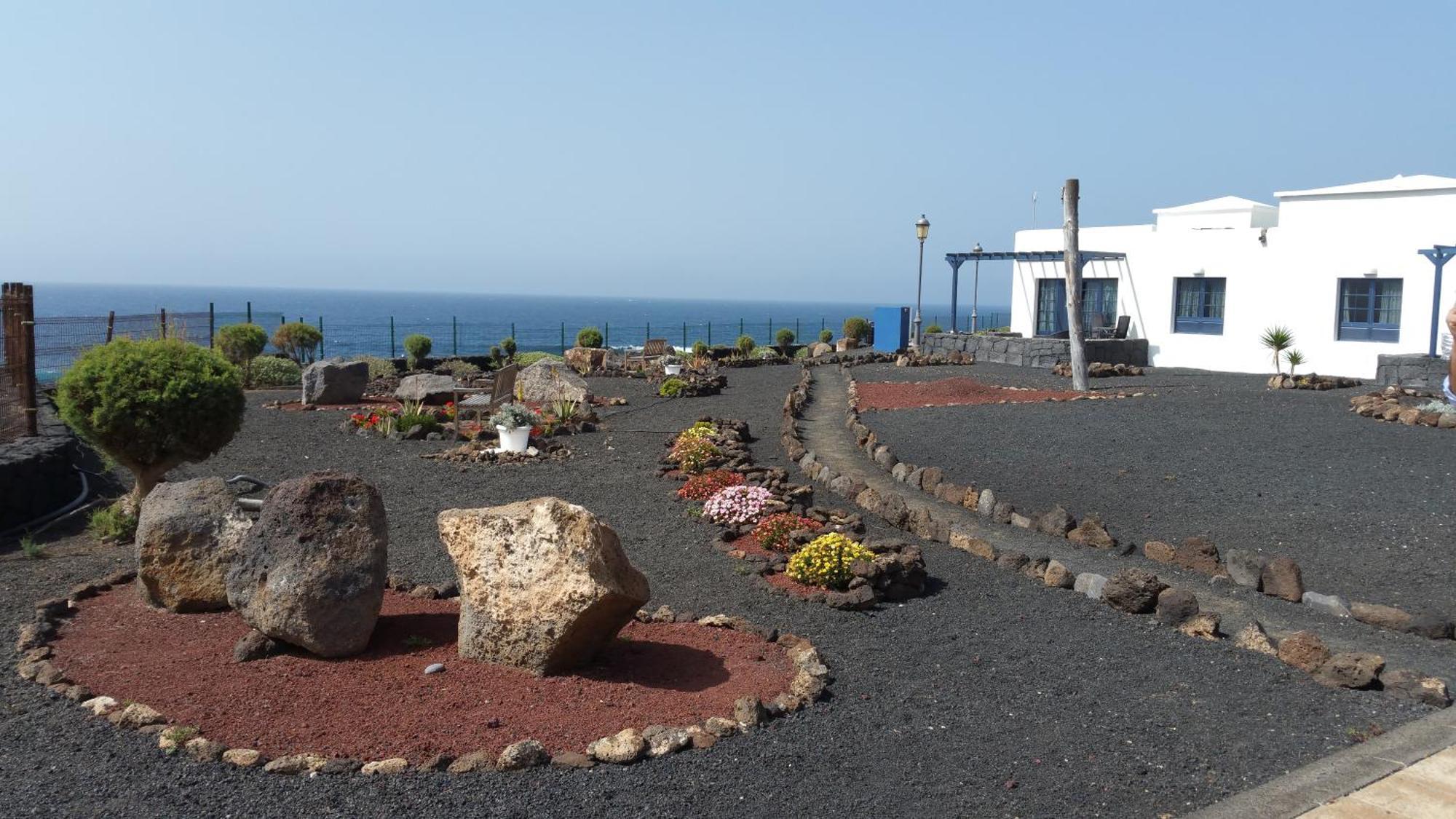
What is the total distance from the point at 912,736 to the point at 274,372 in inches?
811

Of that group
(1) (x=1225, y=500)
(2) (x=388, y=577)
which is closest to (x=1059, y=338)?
(1) (x=1225, y=500)

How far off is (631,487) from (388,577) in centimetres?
453

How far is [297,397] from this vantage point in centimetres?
2088

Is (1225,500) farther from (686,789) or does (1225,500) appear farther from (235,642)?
(235,642)

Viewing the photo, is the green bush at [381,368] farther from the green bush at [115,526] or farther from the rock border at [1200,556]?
the rock border at [1200,556]

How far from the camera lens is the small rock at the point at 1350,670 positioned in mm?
6188

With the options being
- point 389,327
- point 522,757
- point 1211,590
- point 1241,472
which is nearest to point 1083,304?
point 1241,472

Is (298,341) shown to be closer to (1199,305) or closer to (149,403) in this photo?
(149,403)

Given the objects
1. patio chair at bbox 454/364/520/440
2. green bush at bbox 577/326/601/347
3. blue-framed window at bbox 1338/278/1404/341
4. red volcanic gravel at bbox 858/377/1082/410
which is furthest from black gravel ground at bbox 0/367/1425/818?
green bush at bbox 577/326/601/347

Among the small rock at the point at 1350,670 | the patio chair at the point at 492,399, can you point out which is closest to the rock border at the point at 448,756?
the small rock at the point at 1350,670

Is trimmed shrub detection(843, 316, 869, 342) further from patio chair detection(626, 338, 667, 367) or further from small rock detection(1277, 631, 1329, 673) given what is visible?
small rock detection(1277, 631, 1329, 673)

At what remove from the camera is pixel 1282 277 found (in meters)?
24.7

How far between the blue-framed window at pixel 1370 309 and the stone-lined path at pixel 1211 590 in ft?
48.0

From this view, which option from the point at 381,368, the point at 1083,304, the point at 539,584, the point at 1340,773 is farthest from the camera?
the point at 1083,304
